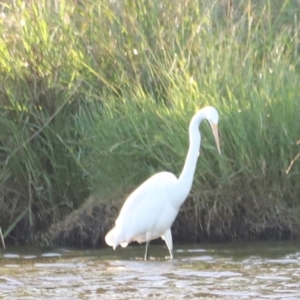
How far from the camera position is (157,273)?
679 cm

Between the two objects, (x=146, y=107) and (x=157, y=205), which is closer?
(x=157, y=205)

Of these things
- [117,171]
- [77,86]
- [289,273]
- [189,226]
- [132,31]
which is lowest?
[289,273]

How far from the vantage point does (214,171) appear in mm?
8031

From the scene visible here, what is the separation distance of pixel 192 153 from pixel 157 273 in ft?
3.57

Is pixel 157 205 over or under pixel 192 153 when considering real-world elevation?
under

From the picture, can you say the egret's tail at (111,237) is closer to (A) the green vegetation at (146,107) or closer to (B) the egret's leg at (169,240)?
(B) the egret's leg at (169,240)

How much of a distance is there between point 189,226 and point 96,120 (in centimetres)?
136

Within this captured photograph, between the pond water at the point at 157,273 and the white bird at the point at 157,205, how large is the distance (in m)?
0.21

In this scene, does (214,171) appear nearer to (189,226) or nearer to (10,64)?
(189,226)

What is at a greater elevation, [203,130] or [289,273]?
[203,130]

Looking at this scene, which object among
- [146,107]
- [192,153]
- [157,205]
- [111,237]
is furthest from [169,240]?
[146,107]

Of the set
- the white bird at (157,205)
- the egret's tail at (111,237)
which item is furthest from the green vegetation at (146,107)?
the egret's tail at (111,237)

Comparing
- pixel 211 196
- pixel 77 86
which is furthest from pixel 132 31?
pixel 211 196

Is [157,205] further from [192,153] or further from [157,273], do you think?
[157,273]
